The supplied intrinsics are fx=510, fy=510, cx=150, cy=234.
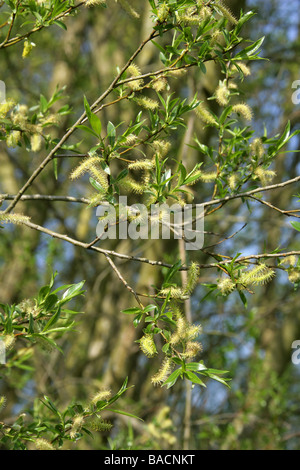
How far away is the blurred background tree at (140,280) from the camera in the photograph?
3754 mm

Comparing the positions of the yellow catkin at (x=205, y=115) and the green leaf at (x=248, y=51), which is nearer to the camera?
the green leaf at (x=248, y=51)

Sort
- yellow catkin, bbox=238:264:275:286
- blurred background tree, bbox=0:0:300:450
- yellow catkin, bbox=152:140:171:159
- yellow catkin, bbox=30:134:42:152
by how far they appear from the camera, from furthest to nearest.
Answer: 1. blurred background tree, bbox=0:0:300:450
2. yellow catkin, bbox=30:134:42:152
3. yellow catkin, bbox=152:140:171:159
4. yellow catkin, bbox=238:264:275:286

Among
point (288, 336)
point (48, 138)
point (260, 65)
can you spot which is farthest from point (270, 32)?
point (48, 138)

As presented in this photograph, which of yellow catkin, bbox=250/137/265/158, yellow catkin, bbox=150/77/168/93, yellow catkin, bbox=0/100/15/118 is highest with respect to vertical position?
yellow catkin, bbox=150/77/168/93


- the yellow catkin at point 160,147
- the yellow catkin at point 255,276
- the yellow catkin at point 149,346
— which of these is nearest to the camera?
the yellow catkin at point 149,346

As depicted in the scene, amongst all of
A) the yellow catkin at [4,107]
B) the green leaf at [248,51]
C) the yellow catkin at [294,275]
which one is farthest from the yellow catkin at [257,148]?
the yellow catkin at [4,107]

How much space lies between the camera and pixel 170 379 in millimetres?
1362

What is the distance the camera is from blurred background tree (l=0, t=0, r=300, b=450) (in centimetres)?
375

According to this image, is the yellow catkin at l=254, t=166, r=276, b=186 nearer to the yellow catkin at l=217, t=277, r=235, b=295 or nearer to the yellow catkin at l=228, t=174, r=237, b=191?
the yellow catkin at l=228, t=174, r=237, b=191

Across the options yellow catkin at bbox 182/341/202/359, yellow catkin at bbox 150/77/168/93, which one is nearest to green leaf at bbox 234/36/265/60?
yellow catkin at bbox 150/77/168/93

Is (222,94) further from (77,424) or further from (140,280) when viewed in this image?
(140,280)

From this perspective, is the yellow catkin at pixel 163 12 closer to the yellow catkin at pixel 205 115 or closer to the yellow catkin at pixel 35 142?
the yellow catkin at pixel 205 115
